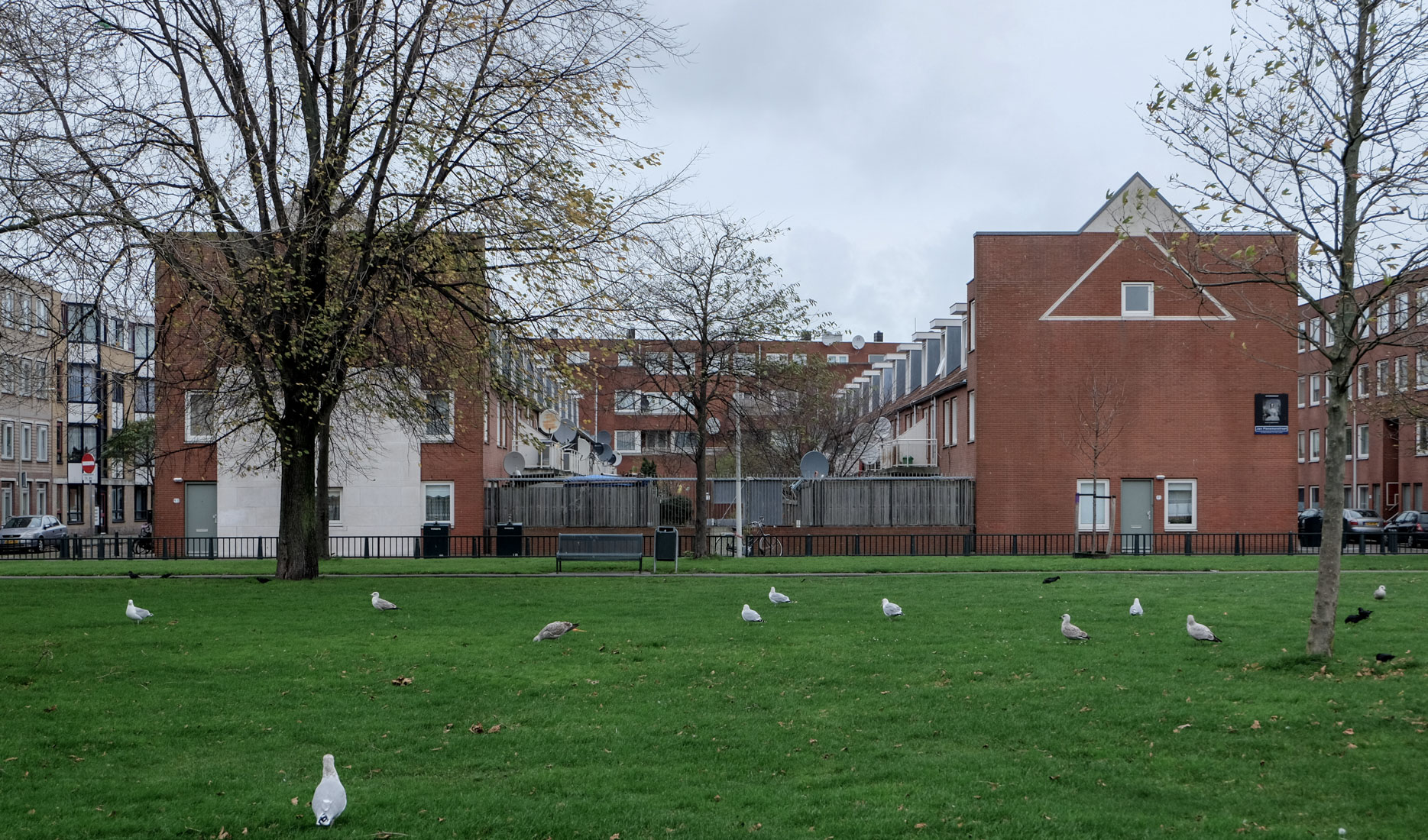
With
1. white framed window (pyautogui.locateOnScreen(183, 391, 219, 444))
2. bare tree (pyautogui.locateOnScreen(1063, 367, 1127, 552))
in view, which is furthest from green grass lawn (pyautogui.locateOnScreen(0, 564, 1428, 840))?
bare tree (pyautogui.locateOnScreen(1063, 367, 1127, 552))

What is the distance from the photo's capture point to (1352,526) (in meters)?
59.2

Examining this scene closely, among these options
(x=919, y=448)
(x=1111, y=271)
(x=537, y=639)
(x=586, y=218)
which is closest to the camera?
(x=537, y=639)

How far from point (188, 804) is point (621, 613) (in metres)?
10.5

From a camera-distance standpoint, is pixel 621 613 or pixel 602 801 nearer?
pixel 602 801

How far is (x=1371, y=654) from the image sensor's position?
1305 centimetres

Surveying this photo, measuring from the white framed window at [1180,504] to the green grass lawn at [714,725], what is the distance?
1028 inches

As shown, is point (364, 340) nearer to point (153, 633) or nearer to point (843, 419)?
point (153, 633)

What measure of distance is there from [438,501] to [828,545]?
1370 centimetres

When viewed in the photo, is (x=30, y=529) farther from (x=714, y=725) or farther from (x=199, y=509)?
(x=714, y=725)

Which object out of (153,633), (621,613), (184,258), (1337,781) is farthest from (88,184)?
(1337,781)

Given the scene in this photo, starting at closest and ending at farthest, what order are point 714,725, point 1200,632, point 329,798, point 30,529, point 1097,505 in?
point 329,798
point 714,725
point 1200,632
point 1097,505
point 30,529

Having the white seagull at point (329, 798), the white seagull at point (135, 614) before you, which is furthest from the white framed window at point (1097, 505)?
the white seagull at point (329, 798)

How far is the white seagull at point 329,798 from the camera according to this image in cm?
717

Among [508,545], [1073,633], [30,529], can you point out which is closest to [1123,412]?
[508,545]
